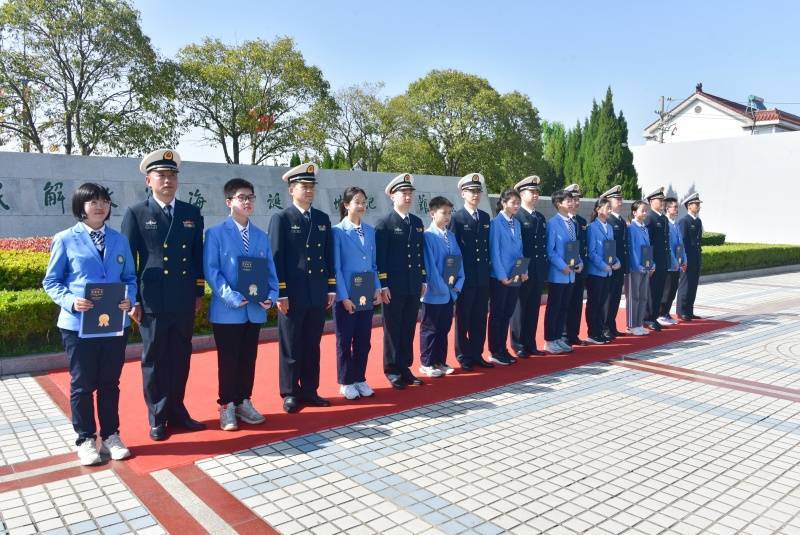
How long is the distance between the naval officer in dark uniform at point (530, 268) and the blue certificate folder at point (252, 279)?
9.02 feet

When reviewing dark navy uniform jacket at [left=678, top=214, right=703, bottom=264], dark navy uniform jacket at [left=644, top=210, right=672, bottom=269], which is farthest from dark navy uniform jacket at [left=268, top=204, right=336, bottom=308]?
dark navy uniform jacket at [left=678, top=214, right=703, bottom=264]

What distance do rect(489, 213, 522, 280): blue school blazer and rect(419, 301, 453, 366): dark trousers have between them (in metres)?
0.63

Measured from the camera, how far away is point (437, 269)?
498 centimetres

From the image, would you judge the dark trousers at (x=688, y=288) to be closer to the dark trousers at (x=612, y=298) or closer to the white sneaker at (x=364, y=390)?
the dark trousers at (x=612, y=298)

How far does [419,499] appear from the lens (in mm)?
→ 2836

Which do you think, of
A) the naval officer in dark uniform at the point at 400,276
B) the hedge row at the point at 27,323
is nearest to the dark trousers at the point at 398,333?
the naval officer in dark uniform at the point at 400,276

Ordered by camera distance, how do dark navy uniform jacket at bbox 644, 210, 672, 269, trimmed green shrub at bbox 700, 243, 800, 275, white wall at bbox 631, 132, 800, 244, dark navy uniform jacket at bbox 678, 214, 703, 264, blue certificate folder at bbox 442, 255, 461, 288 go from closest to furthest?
blue certificate folder at bbox 442, 255, 461, 288 < dark navy uniform jacket at bbox 644, 210, 672, 269 < dark navy uniform jacket at bbox 678, 214, 703, 264 < trimmed green shrub at bbox 700, 243, 800, 275 < white wall at bbox 631, 132, 800, 244

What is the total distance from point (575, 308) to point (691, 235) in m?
2.67

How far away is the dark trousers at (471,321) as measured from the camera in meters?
5.22

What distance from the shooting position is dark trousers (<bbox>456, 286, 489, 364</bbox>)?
5.22 meters

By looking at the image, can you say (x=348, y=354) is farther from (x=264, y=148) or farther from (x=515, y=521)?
(x=264, y=148)

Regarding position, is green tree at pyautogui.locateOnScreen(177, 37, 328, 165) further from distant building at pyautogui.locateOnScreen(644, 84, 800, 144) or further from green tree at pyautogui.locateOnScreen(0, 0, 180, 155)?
distant building at pyautogui.locateOnScreen(644, 84, 800, 144)

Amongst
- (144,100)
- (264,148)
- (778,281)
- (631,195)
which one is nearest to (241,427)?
(778,281)

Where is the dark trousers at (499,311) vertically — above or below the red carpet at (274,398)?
above
